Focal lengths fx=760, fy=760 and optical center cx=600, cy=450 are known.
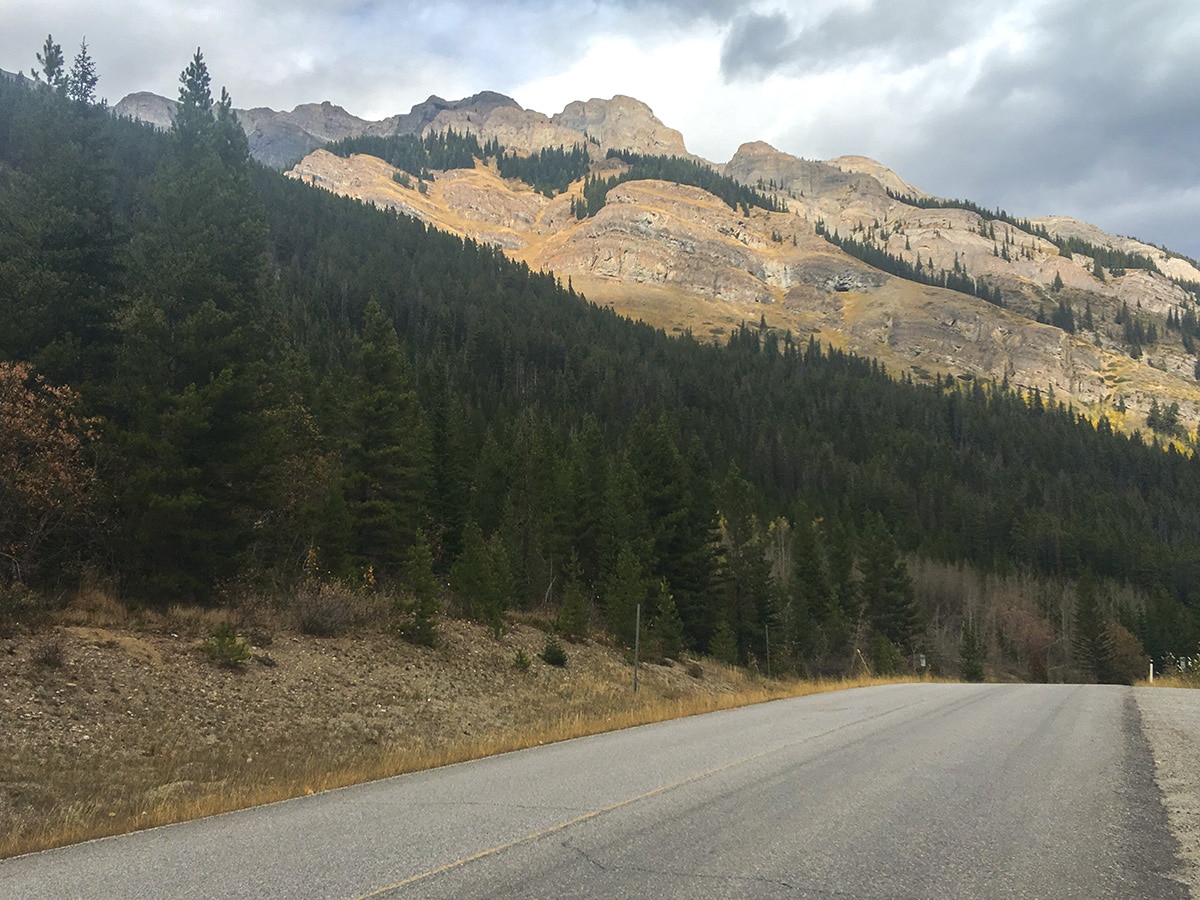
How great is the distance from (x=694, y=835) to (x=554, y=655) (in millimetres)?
19245

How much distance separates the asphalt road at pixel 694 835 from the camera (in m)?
5.14

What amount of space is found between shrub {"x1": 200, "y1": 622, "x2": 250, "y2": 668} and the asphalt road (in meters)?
7.19

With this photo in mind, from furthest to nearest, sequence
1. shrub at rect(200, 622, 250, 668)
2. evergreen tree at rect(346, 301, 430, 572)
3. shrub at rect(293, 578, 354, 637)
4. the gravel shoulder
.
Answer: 1. evergreen tree at rect(346, 301, 430, 572)
2. shrub at rect(293, 578, 354, 637)
3. shrub at rect(200, 622, 250, 668)
4. the gravel shoulder

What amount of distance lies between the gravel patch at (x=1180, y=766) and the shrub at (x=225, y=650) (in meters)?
15.2

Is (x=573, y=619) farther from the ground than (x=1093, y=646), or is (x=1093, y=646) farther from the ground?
(x=573, y=619)

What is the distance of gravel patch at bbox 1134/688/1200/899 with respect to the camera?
590 centimetres

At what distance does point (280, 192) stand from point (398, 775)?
174441 millimetres

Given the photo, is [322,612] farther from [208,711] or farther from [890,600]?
[890,600]

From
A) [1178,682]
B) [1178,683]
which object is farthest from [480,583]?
[1178,682]

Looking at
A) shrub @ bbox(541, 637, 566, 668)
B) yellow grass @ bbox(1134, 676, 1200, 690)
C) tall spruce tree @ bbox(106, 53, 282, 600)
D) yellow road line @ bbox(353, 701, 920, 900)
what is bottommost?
shrub @ bbox(541, 637, 566, 668)

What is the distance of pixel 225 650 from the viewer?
15.4m

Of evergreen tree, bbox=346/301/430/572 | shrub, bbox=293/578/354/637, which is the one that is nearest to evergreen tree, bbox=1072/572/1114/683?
evergreen tree, bbox=346/301/430/572

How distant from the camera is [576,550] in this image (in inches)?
1778

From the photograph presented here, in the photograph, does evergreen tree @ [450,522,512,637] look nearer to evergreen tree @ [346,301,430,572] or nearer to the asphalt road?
evergreen tree @ [346,301,430,572]
